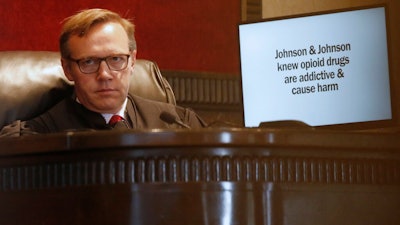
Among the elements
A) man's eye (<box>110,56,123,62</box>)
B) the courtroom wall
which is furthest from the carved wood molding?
man's eye (<box>110,56,123,62</box>)

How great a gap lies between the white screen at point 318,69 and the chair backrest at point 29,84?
0.60 metres

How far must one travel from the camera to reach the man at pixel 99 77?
2629 mm

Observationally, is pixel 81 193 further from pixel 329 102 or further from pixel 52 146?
pixel 329 102

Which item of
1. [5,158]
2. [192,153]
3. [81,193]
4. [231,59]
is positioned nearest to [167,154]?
[192,153]

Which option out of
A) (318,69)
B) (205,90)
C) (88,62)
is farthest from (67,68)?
(205,90)

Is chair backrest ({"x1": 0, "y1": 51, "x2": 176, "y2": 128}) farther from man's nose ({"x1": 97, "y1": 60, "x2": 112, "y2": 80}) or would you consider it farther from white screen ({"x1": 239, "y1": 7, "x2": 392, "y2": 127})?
white screen ({"x1": 239, "y1": 7, "x2": 392, "y2": 127})

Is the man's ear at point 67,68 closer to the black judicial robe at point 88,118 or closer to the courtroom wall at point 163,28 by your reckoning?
the black judicial robe at point 88,118

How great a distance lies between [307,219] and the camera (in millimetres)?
1461

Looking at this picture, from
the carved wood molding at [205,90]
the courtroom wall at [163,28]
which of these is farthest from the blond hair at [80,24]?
the carved wood molding at [205,90]

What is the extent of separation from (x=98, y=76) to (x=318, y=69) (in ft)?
2.18

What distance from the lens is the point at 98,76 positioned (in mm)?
2658

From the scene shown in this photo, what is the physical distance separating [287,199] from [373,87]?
4.47 feet

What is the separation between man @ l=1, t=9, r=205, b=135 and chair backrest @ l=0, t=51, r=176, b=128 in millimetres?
36

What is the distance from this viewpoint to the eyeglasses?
2.65m
